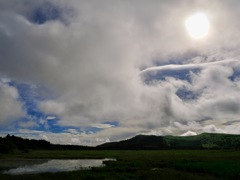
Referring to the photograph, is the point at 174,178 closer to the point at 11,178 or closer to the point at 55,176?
the point at 55,176

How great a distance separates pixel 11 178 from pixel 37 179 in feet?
11.8

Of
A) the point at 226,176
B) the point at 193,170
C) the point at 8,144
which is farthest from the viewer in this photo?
the point at 8,144

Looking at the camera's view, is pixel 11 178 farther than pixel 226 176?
No

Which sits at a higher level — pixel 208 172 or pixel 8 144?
pixel 8 144

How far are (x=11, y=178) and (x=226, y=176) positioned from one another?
1209 inches

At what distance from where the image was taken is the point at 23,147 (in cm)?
15100

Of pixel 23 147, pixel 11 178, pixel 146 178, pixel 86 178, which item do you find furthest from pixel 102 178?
pixel 23 147

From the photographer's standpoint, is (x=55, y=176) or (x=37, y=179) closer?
(x=37, y=179)

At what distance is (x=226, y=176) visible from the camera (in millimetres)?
39656

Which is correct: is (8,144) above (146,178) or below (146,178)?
above

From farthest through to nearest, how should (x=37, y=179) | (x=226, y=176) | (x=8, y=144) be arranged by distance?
1. (x=8, y=144)
2. (x=226, y=176)
3. (x=37, y=179)

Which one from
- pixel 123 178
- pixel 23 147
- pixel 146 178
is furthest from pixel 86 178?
pixel 23 147

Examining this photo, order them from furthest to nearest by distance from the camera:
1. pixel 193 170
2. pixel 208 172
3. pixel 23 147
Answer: pixel 23 147, pixel 193 170, pixel 208 172

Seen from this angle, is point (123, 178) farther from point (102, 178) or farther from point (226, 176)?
point (226, 176)
